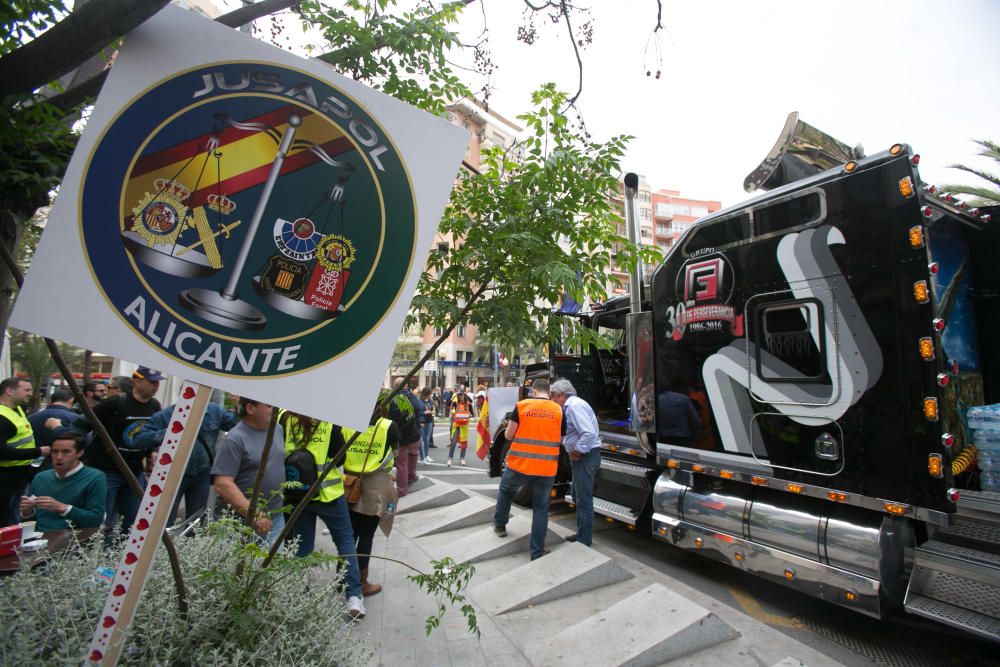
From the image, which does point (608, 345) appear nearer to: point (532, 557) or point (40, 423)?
point (532, 557)

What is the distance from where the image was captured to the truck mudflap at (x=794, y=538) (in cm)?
355

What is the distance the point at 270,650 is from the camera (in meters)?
1.85

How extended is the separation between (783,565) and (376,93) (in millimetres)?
4310

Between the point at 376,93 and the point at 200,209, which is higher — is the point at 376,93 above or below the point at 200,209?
above

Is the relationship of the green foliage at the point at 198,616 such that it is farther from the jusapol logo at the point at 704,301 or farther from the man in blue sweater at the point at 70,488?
the jusapol logo at the point at 704,301

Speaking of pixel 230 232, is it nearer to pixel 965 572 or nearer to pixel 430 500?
pixel 965 572

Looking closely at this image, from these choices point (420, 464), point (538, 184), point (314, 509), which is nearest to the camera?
point (538, 184)

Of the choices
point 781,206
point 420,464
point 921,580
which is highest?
point 781,206

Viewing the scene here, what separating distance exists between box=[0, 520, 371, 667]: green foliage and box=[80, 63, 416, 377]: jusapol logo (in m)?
0.84

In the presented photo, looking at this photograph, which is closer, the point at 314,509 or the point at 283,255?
the point at 283,255

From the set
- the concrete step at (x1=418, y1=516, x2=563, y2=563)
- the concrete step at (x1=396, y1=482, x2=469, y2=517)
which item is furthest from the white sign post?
the concrete step at (x1=396, y1=482, x2=469, y2=517)

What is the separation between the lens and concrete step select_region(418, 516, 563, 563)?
5215 mm

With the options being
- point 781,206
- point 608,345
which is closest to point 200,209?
point 608,345

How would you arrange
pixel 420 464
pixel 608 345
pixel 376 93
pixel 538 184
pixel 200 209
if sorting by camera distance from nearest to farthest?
pixel 200 209, pixel 376 93, pixel 538 184, pixel 608 345, pixel 420 464
